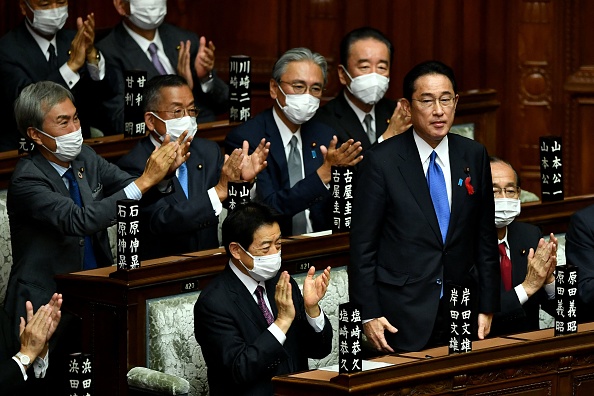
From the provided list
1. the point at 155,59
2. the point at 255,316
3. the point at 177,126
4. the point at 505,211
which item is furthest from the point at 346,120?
the point at 255,316

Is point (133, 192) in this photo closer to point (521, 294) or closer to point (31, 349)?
point (31, 349)

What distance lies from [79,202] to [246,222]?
2.41 ft

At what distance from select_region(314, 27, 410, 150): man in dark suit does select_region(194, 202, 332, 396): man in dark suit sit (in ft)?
4.32

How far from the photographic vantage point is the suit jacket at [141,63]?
608 cm

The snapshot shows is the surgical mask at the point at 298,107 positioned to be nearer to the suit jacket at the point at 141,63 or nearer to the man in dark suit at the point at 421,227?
the suit jacket at the point at 141,63

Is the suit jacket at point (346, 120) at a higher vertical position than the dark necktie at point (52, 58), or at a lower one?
lower

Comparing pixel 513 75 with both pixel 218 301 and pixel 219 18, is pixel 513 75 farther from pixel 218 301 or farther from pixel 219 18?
pixel 218 301

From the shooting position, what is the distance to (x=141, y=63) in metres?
6.14

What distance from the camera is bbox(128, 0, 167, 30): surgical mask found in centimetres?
611

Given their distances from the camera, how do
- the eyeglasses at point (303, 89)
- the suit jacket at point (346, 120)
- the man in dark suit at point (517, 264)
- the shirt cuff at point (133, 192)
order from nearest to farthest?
the man in dark suit at point (517, 264) → the shirt cuff at point (133, 192) → the eyeglasses at point (303, 89) → the suit jacket at point (346, 120)

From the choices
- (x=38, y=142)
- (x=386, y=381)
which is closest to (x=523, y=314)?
(x=386, y=381)

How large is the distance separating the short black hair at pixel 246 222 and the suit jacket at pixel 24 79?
164cm

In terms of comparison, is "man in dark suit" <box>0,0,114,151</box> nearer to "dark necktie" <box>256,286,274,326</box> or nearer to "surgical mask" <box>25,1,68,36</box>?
"surgical mask" <box>25,1,68,36</box>

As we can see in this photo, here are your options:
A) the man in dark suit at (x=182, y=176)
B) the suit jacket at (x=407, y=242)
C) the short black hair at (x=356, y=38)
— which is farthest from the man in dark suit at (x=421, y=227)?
the short black hair at (x=356, y=38)
